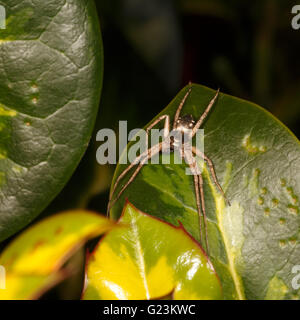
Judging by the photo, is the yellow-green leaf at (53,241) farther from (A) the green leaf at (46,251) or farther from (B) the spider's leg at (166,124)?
(B) the spider's leg at (166,124)

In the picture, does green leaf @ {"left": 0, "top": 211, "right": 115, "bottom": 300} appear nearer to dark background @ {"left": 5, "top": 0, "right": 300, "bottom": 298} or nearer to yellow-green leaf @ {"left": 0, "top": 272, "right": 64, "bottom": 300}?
yellow-green leaf @ {"left": 0, "top": 272, "right": 64, "bottom": 300}

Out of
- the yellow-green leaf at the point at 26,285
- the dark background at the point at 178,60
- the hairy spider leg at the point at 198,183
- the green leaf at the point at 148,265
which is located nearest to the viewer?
the yellow-green leaf at the point at 26,285

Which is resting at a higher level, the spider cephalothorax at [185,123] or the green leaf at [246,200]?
the spider cephalothorax at [185,123]

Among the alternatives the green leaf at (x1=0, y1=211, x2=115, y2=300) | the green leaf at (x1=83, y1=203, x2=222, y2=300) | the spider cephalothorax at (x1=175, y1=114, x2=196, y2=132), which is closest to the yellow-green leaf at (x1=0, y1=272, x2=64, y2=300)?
the green leaf at (x1=0, y1=211, x2=115, y2=300)

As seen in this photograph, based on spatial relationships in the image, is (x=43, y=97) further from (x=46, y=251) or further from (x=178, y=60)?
(x=178, y=60)

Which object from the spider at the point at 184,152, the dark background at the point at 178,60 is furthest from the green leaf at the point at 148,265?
the dark background at the point at 178,60

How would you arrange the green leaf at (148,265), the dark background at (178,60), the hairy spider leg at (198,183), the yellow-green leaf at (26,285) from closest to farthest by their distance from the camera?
the yellow-green leaf at (26,285) → the green leaf at (148,265) → the hairy spider leg at (198,183) → the dark background at (178,60)

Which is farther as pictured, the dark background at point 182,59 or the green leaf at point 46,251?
the dark background at point 182,59
